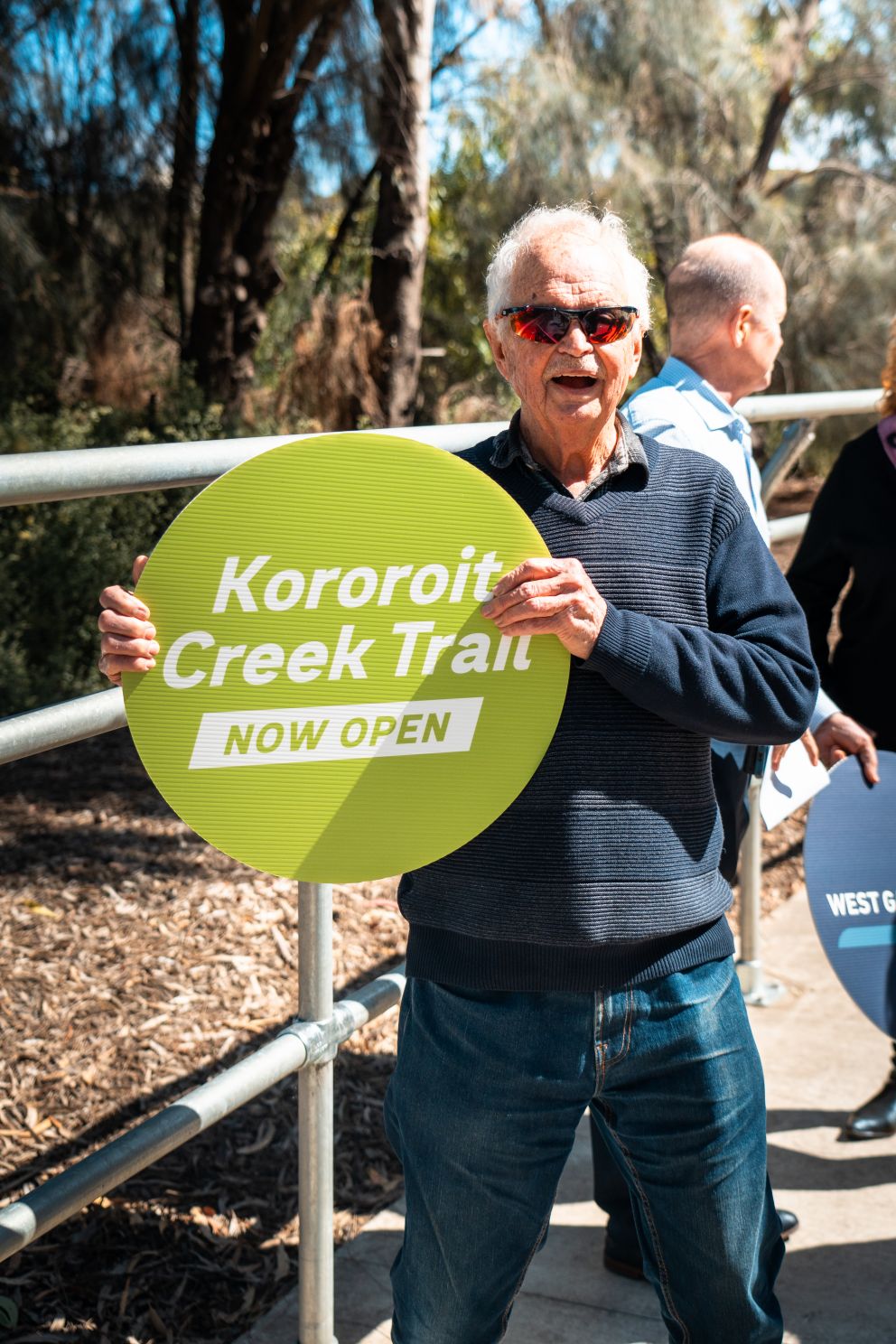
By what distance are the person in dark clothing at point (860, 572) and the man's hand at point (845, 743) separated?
0.6 inches

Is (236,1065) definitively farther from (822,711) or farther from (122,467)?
(822,711)

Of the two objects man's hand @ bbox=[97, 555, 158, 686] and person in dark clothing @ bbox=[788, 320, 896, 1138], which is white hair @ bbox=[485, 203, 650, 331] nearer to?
man's hand @ bbox=[97, 555, 158, 686]

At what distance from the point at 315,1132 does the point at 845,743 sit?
114 centimetres

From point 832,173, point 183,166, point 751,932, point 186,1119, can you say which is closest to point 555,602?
point 186,1119

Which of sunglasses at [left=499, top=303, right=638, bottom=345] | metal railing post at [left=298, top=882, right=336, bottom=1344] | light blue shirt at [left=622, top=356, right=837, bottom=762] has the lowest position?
metal railing post at [left=298, top=882, right=336, bottom=1344]

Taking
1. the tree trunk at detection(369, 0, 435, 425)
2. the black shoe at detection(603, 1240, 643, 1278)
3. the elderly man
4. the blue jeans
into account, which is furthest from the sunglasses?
the tree trunk at detection(369, 0, 435, 425)

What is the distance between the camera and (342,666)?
57.0 inches

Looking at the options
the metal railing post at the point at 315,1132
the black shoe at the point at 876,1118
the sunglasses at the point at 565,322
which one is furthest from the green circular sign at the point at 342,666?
the black shoe at the point at 876,1118

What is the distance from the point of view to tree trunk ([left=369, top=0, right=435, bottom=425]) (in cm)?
704

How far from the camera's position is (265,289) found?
8.37m

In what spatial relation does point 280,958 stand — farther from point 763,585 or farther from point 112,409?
point 112,409

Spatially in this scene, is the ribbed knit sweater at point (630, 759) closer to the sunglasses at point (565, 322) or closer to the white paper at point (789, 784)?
the sunglasses at point (565, 322)

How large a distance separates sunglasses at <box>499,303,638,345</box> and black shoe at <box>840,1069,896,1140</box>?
1931mm

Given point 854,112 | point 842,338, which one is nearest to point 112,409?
point 842,338
